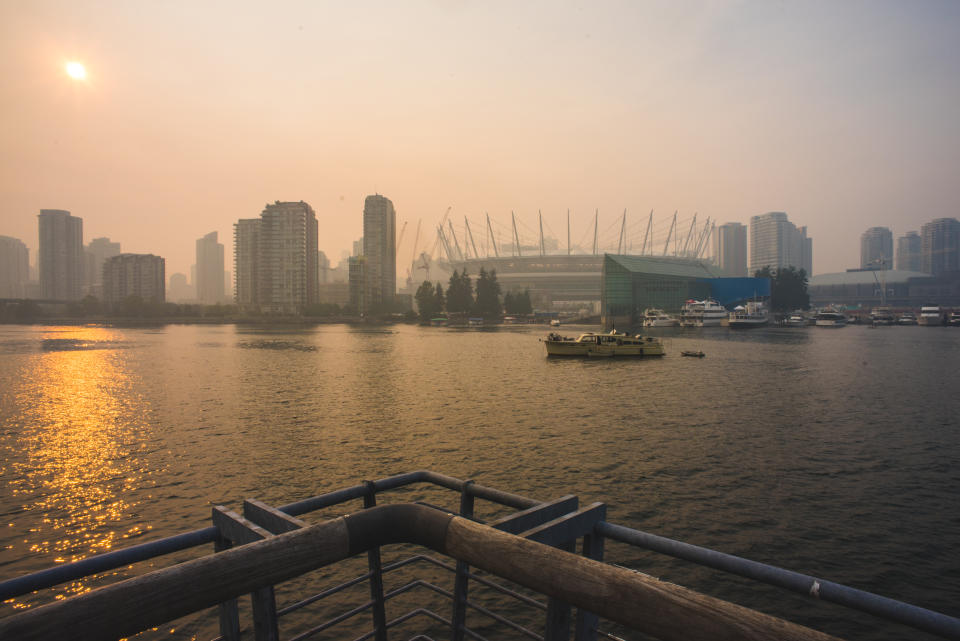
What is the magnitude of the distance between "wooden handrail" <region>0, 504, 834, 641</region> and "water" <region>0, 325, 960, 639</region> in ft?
33.3

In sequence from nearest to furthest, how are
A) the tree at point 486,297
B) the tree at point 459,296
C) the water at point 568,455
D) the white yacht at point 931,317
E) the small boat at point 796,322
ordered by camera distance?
the water at point 568,455 → the white yacht at point 931,317 → the small boat at point 796,322 → the tree at point 459,296 → the tree at point 486,297

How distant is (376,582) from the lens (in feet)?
13.5

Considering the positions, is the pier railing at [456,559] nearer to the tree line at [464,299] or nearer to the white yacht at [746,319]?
the white yacht at [746,319]

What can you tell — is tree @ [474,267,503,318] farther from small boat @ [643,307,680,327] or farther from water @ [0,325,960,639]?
water @ [0,325,960,639]

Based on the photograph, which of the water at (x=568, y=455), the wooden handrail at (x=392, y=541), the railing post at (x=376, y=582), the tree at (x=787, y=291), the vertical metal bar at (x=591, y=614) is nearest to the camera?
the wooden handrail at (x=392, y=541)

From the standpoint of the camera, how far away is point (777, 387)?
36.4 meters

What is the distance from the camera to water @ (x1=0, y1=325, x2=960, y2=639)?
12.2m

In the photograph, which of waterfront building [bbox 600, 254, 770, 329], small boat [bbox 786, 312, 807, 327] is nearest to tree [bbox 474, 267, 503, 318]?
waterfront building [bbox 600, 254, 770, 329]

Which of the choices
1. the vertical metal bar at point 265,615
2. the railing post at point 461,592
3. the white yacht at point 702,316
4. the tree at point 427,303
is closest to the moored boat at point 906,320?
the white yacht at point 702,316

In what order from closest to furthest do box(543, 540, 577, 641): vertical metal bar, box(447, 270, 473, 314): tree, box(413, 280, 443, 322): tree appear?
box(543, 540, 577, 641): vertical metal bar → box(447, 270, 473, 314): tree → box(413, 280, 443, 322): tree

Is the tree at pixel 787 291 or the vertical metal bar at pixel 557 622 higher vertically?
the tree at pixel 787 291

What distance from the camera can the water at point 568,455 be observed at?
12.2 m

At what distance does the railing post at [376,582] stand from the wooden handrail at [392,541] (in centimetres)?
151

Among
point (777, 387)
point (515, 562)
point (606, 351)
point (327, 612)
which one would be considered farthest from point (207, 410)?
point (606, 351)
